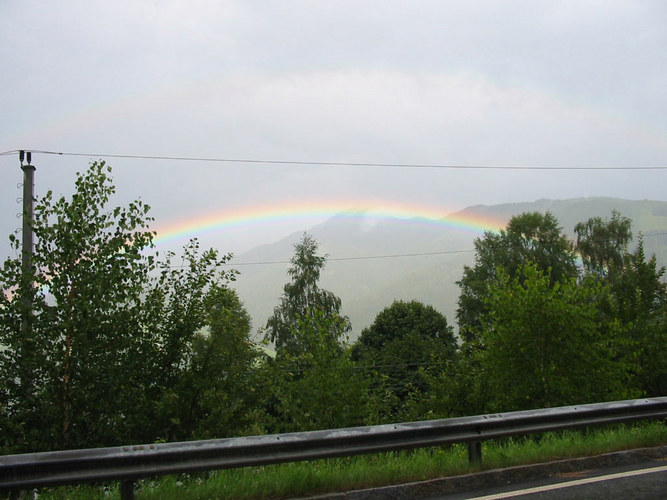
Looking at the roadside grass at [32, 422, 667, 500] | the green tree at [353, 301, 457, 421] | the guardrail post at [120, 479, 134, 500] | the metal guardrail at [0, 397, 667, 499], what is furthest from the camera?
the green tree at [353, 301, 457, 421]

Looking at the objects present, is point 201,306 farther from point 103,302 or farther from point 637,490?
point 637,490

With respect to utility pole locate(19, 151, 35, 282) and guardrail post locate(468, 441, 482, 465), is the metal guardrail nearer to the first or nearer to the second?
guardrail post locate(468, 441, 482, 465)

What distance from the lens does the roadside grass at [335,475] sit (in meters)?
5.36

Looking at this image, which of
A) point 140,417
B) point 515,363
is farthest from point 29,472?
point 515,363

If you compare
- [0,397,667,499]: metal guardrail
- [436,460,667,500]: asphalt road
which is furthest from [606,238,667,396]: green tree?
[0,397,667,499]: metal guardrail

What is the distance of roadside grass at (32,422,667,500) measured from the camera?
17.6ft

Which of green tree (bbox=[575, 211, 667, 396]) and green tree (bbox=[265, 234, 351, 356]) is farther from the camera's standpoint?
green tree (bbox=[265, 234, 351, 356])

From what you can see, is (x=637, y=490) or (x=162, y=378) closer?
(x=637, y=490)

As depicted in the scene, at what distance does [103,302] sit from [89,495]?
4494mm

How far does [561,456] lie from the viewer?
670 centimetres

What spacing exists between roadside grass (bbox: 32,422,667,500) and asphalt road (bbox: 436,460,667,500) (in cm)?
42

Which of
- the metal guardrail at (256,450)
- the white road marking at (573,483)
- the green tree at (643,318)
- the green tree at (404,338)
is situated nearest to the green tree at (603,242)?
the green tree at (404,338)

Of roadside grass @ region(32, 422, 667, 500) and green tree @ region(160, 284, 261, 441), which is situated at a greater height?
green tree @ region(160, 284, 261, 441)

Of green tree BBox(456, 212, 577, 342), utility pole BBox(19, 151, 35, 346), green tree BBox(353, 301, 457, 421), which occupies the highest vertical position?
green tree BBox(456, 212, 577, 342)
